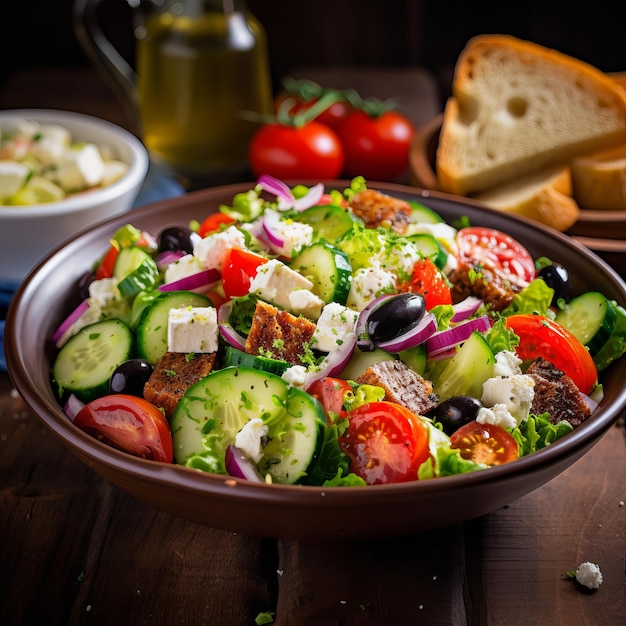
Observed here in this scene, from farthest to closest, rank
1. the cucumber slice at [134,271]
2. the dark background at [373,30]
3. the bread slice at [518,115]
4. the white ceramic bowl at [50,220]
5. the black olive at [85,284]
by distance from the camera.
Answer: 1. the dark background at [373,30]
2. the bread slice at [518,115]
3. the white ceramic bowl at [50,220]
4. the black olive at [85,284]
5. the cucumber slice at [134,271]

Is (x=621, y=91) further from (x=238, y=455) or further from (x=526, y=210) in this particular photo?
(x=238, y=455)

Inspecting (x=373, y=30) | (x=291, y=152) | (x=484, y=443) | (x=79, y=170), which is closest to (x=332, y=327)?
(x=484, y=443)

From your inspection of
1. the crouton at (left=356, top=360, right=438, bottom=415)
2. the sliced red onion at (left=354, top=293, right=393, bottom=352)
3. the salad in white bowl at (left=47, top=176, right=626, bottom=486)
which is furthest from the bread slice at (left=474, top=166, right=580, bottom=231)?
the crouton at (left=356, top=360, right=438, bottom=415)

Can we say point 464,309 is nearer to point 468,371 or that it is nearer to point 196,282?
point 468,371

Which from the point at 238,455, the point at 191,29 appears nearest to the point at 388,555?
the point at 238,455

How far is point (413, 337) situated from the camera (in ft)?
7.64

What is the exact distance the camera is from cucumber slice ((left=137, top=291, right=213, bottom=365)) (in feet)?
8.13

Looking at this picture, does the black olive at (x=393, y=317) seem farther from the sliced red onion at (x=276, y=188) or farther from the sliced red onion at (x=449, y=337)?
the sliced red onion at (x=276, y=188)

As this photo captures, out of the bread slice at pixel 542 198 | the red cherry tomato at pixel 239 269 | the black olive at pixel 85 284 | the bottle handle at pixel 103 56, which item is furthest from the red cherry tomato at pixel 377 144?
the red cherry tomato at pixel 239 269

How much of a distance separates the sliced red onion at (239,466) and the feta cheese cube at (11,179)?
205 centimetres

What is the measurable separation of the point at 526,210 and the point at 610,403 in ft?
5.79

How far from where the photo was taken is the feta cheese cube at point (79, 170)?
3789 mm

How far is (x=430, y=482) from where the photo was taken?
1873 mm

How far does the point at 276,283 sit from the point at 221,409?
43 cm
